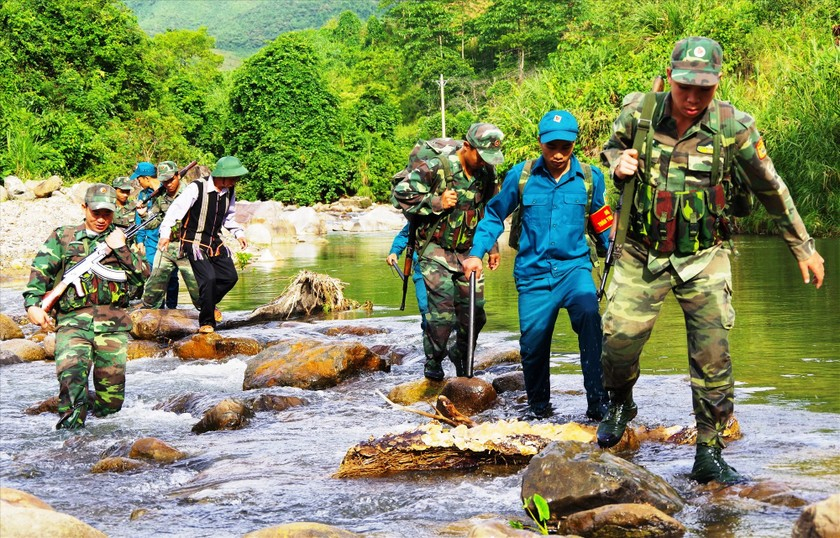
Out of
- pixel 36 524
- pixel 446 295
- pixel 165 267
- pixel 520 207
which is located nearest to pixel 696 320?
→ pixel 520 207

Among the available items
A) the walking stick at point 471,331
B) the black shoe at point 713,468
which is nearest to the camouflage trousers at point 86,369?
the walking stick at point 471,331

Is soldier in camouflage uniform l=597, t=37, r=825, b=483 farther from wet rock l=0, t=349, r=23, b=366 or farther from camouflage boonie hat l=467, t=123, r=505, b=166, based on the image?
wet rock l=0, t=349, r=23, b=366

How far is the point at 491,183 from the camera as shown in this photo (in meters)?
8.43

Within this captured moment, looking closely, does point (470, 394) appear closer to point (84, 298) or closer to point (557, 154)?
point (557, 154)

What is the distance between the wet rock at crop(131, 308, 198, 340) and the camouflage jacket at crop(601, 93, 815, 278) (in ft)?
27.8

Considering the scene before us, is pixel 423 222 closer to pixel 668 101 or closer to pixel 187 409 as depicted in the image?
pixel 187 409

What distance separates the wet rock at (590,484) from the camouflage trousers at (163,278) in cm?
790

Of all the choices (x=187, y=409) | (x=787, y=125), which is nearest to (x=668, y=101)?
(x=187, y=409)

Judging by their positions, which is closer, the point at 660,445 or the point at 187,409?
the point at 660,445

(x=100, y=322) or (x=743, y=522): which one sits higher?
(x=100, y=322)

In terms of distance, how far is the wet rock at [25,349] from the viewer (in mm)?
12062

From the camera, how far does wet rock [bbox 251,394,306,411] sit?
8641 mm

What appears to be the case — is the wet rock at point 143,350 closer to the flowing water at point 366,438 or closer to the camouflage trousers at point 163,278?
the flowing water at point 366,438

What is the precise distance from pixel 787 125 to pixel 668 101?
19.5 metres
